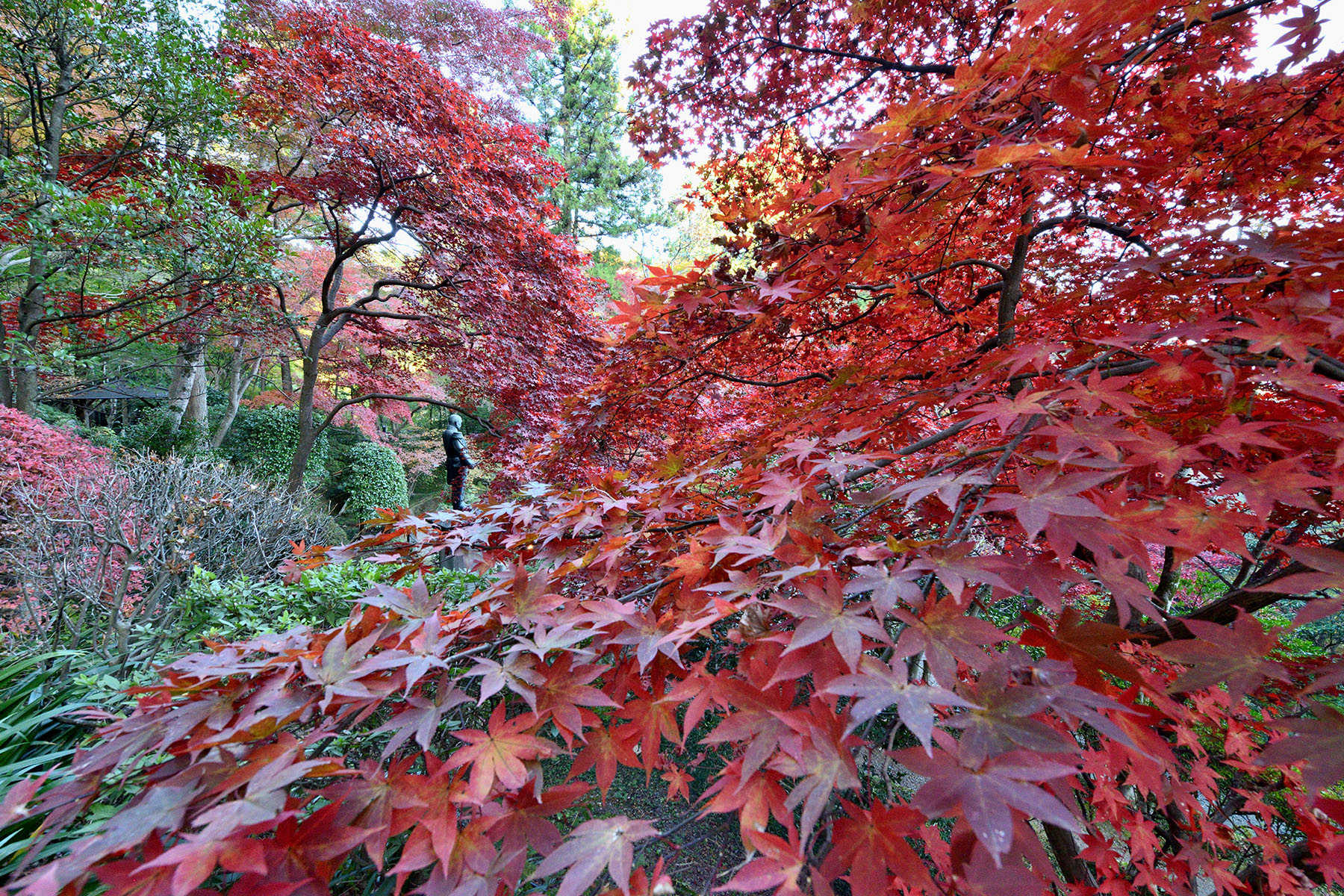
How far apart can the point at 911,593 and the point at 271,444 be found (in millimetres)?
12046

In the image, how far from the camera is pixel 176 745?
79 cm

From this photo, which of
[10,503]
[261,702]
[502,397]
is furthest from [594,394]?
[10,503]

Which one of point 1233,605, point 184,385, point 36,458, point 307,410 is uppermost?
point 184,385

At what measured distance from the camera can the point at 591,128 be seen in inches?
545

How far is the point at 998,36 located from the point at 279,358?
12.7 metres

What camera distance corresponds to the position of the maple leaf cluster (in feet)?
1.96

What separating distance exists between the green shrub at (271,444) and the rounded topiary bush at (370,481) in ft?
1.87

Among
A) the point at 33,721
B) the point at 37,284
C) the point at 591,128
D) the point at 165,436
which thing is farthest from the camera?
the point at 591,128

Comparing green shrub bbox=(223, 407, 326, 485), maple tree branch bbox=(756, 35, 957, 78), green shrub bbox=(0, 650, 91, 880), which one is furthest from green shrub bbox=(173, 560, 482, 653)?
green shrub bbox=(223, 407, 326, 485)

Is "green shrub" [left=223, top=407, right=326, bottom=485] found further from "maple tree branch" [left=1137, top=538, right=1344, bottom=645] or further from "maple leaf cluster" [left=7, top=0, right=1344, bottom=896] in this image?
"maple tree branch" [left=1137, top=538, right=1344, bottom=645]

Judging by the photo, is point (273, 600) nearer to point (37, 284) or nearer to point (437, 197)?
point (437, 197)

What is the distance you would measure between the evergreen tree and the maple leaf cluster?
1345cm

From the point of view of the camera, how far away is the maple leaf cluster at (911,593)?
23.5 inches

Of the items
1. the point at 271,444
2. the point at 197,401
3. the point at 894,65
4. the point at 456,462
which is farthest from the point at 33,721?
the point at 197,401
